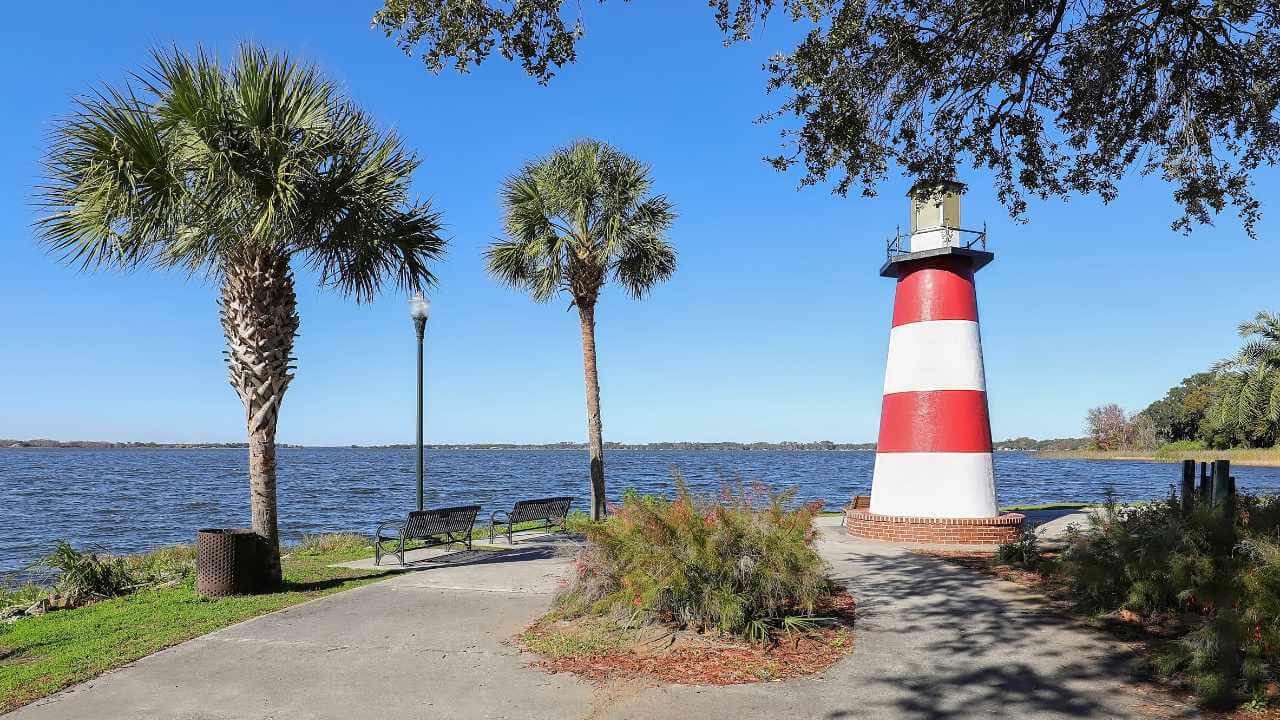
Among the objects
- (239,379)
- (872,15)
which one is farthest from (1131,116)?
(239,379)

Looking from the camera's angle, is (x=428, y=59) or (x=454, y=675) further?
(x=428, y=59)

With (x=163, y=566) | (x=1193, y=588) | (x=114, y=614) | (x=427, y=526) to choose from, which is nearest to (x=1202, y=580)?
(x=1193, y=588)

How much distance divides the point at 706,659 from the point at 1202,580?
4549 mm

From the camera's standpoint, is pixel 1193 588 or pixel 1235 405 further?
pixel 1235 405

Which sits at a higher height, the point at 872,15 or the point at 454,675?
the point at 872,15

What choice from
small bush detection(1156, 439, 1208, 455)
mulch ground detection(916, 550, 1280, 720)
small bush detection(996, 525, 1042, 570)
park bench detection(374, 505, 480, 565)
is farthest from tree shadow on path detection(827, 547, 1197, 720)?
small bush detection(1156, 439, 1208, 455)

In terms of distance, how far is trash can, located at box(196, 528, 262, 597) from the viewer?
9.67m

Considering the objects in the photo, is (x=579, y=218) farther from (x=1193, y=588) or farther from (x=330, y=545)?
(x=1193, y=588)

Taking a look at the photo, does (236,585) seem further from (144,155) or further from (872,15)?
(872,15)

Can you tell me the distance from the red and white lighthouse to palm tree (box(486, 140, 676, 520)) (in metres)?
5.68

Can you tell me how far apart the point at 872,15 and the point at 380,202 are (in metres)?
6.28

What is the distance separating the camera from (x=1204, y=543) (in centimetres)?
798

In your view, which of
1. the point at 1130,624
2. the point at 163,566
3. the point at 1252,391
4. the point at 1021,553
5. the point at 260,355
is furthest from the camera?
the point at 1252,391

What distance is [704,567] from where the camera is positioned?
7.14m
